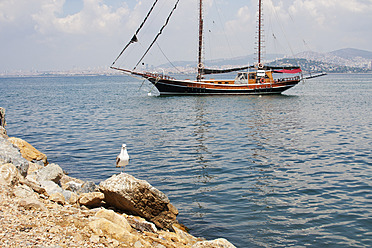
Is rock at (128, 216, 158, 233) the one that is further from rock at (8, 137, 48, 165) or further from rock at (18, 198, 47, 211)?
rock at (8, 137, 48, 165)

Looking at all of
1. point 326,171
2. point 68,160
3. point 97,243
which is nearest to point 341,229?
point 326,171

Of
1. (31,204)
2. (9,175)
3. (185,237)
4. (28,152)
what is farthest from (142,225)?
(28,152)

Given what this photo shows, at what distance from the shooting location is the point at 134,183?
294 inches

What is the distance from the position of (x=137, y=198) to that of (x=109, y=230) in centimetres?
178

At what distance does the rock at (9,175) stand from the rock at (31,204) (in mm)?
646

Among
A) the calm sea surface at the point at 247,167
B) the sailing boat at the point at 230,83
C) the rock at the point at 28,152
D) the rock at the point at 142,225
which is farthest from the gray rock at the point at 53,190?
the sailing boat at the point at 230,83

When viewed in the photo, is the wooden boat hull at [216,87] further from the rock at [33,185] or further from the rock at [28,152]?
the rock at [33,185]

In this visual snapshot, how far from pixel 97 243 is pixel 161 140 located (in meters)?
14.5

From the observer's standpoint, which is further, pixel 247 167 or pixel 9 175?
pixel 247 167

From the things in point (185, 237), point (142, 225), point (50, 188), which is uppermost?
point (50, 188)

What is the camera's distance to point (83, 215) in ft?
20.9

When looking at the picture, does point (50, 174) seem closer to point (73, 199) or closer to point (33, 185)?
point (73, 199)

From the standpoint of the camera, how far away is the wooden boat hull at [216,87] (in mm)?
51281

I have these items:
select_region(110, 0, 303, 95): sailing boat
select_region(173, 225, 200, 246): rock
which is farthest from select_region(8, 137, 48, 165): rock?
select_region(110, 0, 303, 95): sailing boat
